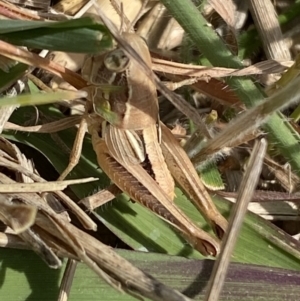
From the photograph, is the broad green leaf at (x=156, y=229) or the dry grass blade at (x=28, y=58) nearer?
the dry grass blade at (x=28, y=58)

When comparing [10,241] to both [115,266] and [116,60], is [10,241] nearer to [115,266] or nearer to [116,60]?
[115,266]

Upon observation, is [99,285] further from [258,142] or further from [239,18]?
[239,18]

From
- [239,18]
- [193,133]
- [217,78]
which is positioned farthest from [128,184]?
[239,18]

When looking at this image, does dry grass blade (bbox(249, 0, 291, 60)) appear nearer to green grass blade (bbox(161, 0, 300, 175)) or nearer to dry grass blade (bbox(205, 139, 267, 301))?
green grass blade (bbox(161, 0, 300, 175))

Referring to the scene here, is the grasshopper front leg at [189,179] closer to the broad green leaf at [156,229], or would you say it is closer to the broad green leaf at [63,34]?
the broad green leaf at [156,229]

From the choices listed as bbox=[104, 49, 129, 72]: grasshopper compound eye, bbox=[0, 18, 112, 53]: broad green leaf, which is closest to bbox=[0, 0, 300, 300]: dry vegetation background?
bbox=[0, 18, 112, 53]: broad green leaf

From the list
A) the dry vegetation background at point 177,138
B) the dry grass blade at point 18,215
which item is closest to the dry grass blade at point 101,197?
the dry vegetation background at point 177,138
